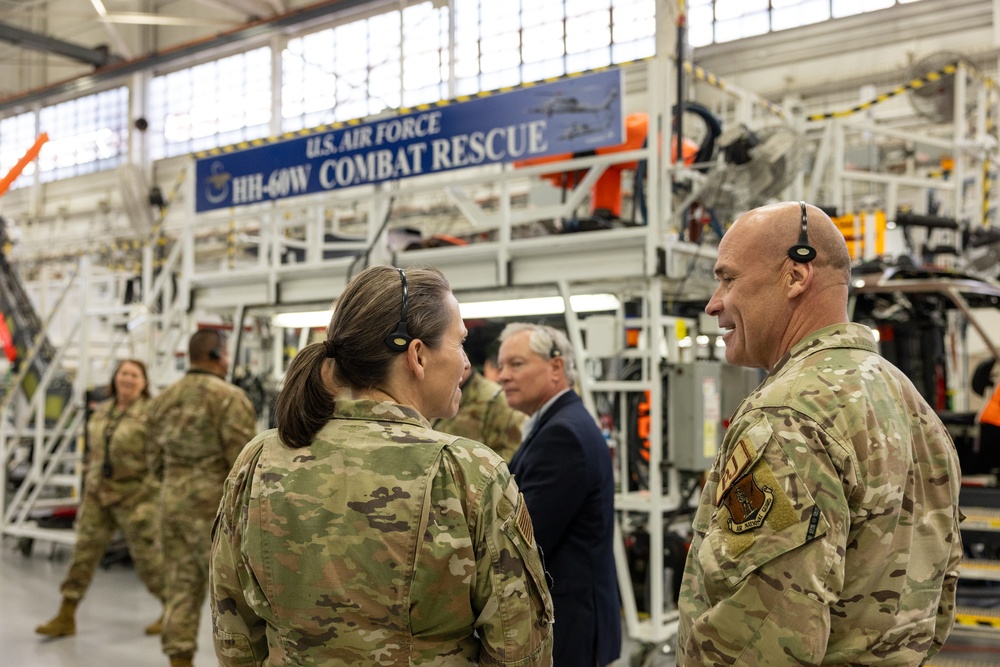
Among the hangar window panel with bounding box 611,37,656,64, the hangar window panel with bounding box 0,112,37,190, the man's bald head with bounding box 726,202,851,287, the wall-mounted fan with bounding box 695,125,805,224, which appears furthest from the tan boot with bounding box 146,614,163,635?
the hangar window panel with bounding box 0,112,37,190

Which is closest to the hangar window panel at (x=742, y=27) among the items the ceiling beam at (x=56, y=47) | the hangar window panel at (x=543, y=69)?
the hangar window panel at (x=543, y=69)

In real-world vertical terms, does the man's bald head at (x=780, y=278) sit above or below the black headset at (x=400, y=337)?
above

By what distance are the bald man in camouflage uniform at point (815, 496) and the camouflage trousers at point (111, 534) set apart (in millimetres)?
5282

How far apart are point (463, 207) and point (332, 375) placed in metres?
4.59

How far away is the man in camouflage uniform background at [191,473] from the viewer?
4.80m

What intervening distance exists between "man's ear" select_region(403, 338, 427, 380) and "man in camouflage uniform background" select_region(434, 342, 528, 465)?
10.2 ft

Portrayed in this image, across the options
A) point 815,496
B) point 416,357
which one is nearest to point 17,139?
point 416,357

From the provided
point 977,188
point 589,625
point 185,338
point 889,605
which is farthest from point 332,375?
point 977,188

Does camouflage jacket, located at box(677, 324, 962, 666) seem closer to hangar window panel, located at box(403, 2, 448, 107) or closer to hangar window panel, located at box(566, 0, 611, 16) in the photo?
hangar window panel, located at box(566, 0, 611, 16)

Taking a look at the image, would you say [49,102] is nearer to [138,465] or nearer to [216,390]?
[138,465]

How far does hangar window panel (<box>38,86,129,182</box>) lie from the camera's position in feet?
68.2

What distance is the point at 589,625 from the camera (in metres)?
2.92

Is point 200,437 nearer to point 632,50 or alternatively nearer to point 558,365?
point 558,365

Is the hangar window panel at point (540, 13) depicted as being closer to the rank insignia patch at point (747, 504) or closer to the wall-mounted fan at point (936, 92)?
the wall-mounted fan at point (936, 92)
